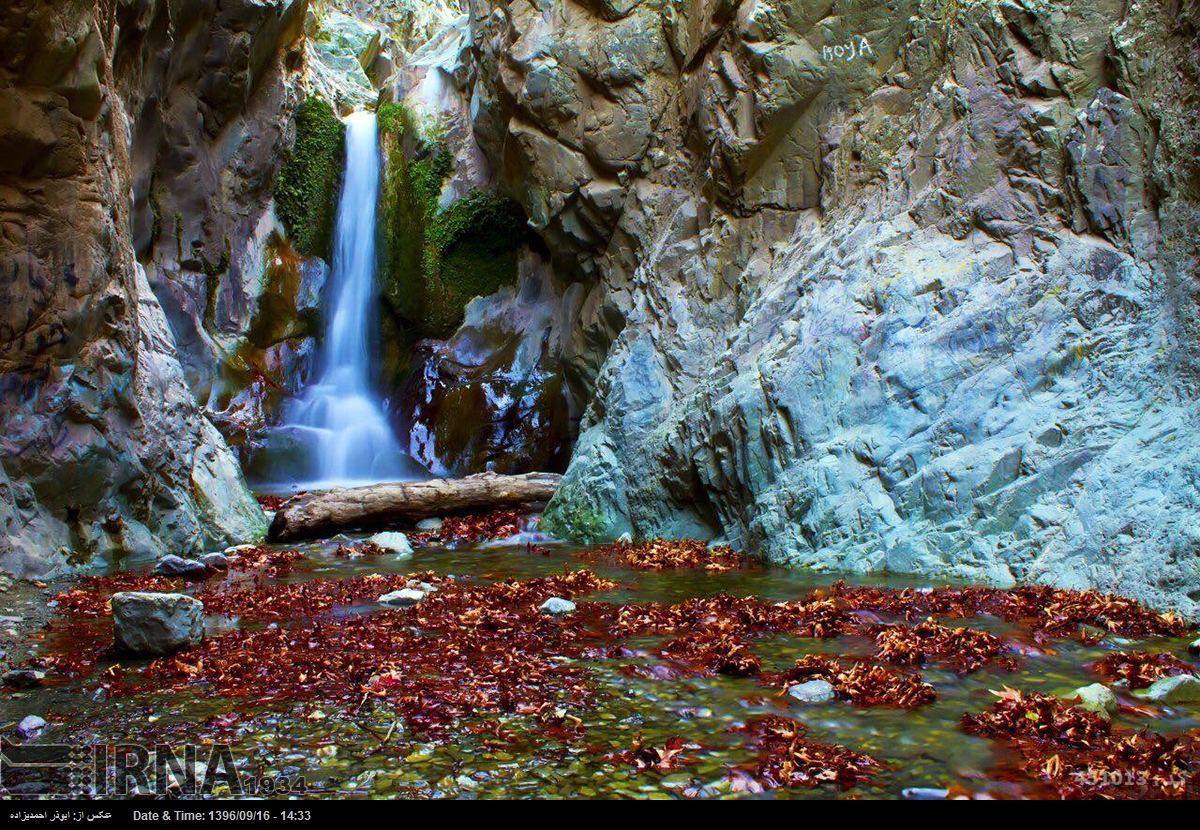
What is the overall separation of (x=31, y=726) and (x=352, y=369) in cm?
1822

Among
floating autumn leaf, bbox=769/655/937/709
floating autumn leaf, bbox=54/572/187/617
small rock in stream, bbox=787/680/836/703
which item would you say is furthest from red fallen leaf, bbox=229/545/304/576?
small rock in stream, bbox=787/680/836/703

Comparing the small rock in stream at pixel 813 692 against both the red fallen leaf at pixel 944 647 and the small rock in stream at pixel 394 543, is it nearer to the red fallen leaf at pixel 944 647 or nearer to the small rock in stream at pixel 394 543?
the red fallen leaf at pixel 944 647

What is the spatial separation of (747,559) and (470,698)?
625cm

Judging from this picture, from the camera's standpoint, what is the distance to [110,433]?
10.0 meters

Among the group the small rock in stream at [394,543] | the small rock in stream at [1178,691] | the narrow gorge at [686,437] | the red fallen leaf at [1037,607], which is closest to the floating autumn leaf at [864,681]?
the narrow gorge at [686,437]

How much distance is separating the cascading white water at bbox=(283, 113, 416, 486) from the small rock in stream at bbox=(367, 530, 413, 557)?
6490 millimetres

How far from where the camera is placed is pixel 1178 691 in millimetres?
4523

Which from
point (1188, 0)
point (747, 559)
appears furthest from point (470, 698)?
point (1188, 0)

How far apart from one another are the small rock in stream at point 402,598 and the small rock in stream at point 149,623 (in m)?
2.19

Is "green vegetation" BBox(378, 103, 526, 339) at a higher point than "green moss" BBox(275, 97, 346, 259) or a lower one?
lower

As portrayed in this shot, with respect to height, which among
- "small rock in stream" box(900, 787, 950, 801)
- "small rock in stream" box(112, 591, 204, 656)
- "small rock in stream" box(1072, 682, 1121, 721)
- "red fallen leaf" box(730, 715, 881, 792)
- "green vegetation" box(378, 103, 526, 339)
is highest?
"green vegetation" box(378, 103, 526, 339)

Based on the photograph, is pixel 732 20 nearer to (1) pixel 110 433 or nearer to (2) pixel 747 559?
(2) pixel 747 559

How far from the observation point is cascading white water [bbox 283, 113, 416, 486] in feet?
63.7

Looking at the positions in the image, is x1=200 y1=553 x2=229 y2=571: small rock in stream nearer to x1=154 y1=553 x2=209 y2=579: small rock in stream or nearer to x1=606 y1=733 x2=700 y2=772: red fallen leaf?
x1=154 y1=553 x2=209 y2=579: small rock in stream
